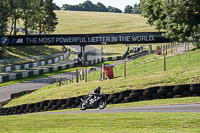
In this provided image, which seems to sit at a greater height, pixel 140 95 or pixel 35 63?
pixel 140 95

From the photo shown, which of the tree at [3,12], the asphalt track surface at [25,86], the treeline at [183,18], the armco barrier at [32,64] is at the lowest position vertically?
the asphalt track surface at [25,86]

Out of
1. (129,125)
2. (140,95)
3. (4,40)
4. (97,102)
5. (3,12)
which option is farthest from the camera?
(3,12)

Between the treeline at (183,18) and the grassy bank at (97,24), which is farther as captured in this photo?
the grassy bank at (97,24)

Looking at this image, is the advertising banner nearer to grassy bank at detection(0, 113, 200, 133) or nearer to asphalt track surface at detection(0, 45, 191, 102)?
asphalt track surface at detection(0, 45, 191, 102)

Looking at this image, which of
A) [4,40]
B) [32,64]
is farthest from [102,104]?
[32,64]

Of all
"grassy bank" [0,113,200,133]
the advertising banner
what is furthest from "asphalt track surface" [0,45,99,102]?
"grassy bank" [0,113,200,133]

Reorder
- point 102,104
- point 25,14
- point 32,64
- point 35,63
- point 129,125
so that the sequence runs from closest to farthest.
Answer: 1. point 129,125
2. point 102,104
3. point 32,64
4. point 35,63
5. point 25,14

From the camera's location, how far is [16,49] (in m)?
79.2

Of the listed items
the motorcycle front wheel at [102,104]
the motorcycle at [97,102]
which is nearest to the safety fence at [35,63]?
the motorcycle at [97,102]

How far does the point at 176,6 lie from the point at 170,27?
23.4 feet

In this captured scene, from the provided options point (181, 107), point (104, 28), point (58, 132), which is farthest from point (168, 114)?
point (104, 28)

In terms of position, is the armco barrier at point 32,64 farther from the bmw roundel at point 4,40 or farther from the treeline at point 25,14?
the treeline at point 25,14

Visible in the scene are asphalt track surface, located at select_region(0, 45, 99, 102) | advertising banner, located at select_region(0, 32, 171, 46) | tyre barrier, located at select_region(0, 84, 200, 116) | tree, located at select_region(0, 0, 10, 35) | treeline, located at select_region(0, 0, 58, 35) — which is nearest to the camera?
tyre barrier, located at select_region(0, 84, 200, 116)

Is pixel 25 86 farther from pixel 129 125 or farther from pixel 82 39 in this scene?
pixel 129 125
